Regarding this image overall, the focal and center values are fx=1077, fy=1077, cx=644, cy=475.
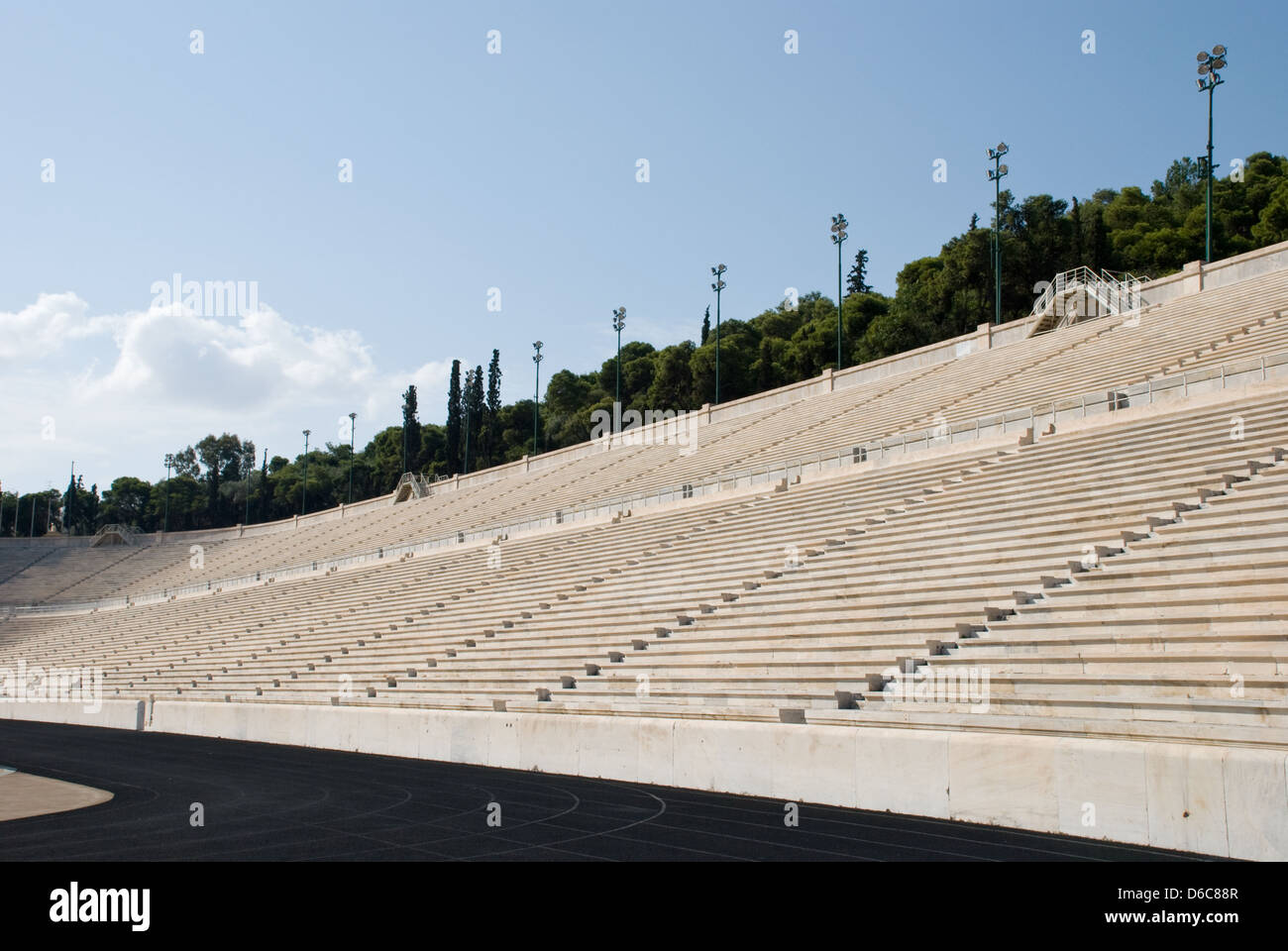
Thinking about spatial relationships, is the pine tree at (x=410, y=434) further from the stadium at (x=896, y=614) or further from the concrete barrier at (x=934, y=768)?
the concrete barrier at (x=934, y=768)

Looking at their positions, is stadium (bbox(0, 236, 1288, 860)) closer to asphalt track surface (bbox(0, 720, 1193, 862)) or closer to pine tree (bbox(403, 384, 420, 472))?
asphalt track surface (bbox(0, 720, 1193, 862))

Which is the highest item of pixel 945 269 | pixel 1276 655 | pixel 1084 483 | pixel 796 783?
pixel 945 269

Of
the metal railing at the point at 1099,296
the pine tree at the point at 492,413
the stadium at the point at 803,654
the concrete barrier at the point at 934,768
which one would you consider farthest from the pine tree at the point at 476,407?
the concrete barrier at the point at 934,768

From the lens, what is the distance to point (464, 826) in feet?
25.5

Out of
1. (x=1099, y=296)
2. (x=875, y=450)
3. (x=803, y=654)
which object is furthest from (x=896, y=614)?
(x=1099, y=296)

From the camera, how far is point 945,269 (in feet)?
152

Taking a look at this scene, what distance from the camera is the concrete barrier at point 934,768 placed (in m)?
6.30

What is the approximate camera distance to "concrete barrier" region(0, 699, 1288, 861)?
630 cm

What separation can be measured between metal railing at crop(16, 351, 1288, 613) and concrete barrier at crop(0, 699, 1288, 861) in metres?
8.88

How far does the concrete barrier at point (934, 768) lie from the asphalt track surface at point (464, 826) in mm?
192

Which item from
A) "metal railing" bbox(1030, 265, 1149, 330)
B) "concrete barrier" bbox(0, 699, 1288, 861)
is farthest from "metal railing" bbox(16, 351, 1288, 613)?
"concrete barrier" bbox(0, 699, 1288, 861)

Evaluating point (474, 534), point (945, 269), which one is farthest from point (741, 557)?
point (945, 269)
